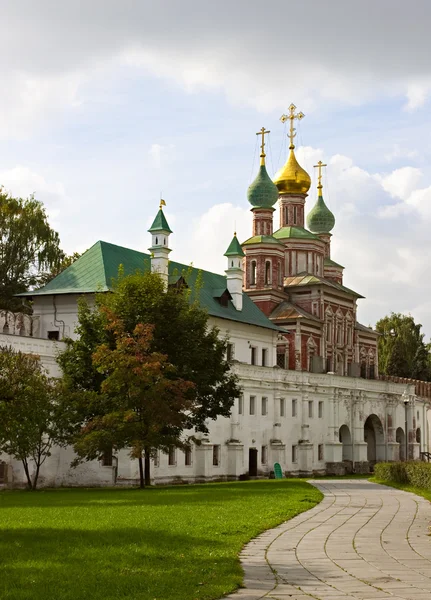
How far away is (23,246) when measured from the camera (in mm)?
60750

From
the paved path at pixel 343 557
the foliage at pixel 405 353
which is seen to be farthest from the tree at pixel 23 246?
the foliage at pixel 405 353

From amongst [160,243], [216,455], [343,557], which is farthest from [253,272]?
[343,557]

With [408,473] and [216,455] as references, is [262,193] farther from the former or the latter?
[408,473]

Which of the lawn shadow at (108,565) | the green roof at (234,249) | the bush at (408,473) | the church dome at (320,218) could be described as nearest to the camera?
the lawn shadow at (108,565)

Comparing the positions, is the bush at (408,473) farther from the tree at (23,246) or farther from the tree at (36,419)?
the tree at (23,246)

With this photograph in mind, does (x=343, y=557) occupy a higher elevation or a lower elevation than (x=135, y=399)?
lower

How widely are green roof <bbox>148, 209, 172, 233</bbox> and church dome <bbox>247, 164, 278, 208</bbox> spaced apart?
2182 centimetres

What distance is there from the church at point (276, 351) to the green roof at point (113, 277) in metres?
0.09

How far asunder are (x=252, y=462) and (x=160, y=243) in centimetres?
1416

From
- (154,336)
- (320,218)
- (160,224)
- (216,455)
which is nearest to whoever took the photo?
(154,336)

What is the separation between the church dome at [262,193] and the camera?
69875 mm

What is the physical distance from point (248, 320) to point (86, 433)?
24707 millimetres

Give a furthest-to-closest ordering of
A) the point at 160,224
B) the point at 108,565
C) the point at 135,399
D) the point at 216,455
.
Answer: the point at 216,455 < the point at 160,224 < the point at 135,399 < the point at 108,565

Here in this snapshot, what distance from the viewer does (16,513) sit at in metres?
21.2
